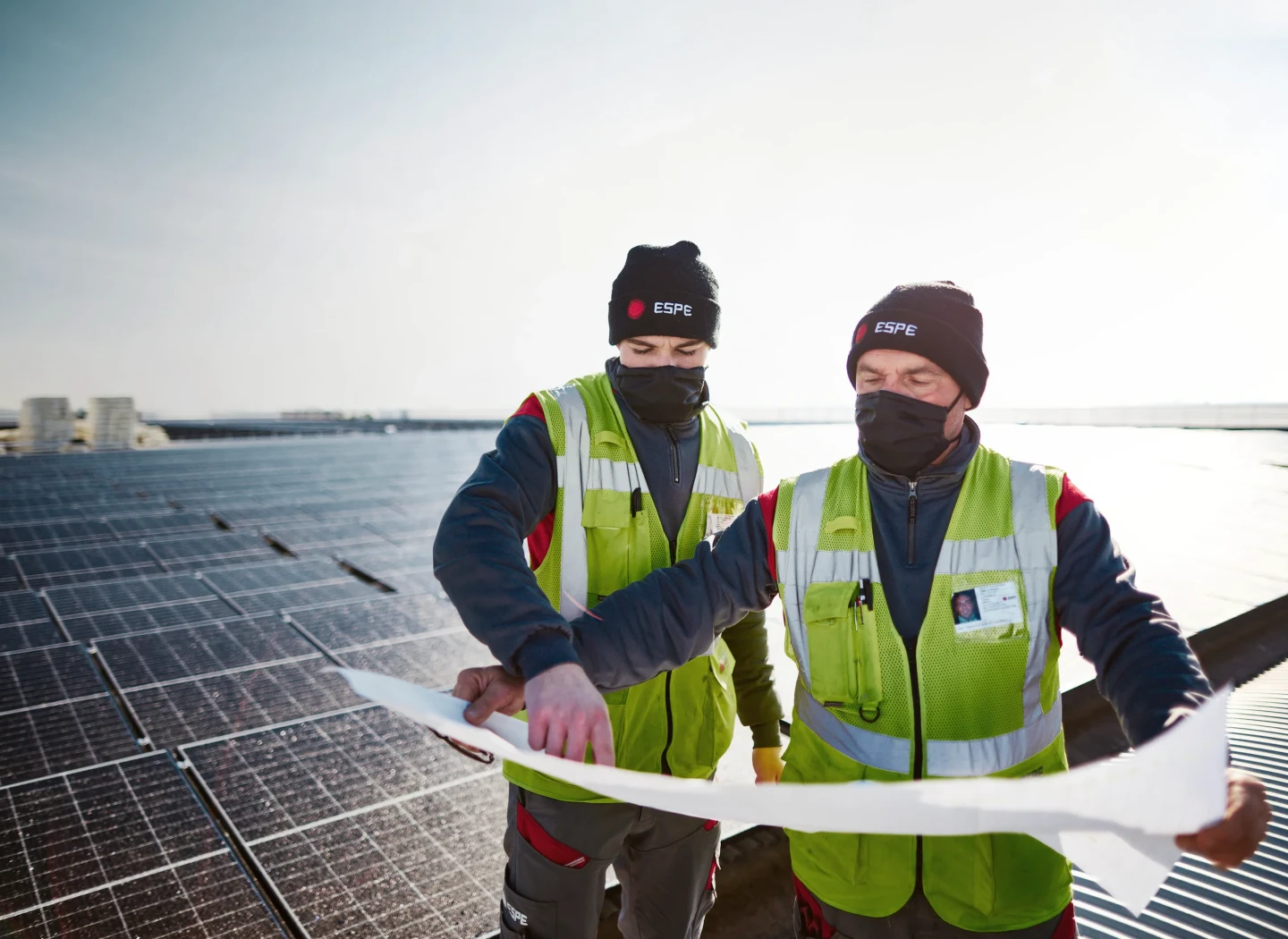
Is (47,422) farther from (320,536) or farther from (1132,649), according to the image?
(1132,649)

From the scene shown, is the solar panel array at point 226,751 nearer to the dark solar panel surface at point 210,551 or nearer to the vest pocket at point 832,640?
the dark solar panel surface at point 210,551

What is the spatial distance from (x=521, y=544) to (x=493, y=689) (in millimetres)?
374

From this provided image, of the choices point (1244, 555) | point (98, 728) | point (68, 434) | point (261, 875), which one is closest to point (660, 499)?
point (261, 875)

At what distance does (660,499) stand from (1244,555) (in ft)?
22.7

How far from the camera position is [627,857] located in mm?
1956

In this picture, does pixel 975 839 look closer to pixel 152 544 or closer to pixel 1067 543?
pixel 1067 543

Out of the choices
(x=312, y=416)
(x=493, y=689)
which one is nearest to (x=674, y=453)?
(x=493, y=689)

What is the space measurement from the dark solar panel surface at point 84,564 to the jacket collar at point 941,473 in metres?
6.57

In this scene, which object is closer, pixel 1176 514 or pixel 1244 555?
pixel 1244 555

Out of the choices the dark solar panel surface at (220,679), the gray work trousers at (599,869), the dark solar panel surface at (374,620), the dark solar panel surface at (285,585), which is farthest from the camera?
the dark solar panel surface at (285,585)

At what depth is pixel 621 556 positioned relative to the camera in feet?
6.14

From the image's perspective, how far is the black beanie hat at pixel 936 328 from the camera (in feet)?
5.24

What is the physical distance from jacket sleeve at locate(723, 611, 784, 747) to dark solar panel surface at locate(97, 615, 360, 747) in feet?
8.33

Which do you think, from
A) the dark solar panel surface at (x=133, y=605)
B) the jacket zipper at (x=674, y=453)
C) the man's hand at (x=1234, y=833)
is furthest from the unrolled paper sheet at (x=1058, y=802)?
the dark solar panel surface at (x=133, y=605)
